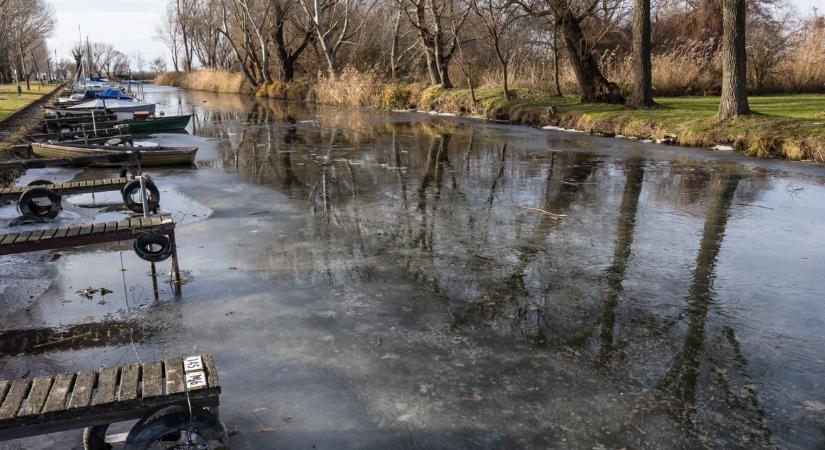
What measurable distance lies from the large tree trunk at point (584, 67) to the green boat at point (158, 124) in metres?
13.6

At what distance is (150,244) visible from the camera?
630 centimetres

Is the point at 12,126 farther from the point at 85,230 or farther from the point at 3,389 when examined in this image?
the point at 3,389

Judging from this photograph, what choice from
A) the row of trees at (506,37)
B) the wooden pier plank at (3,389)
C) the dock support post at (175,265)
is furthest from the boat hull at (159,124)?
the wooden pier plank at (3,389)

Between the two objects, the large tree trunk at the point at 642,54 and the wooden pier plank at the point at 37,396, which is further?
the large tree trunk at the point at 642,54

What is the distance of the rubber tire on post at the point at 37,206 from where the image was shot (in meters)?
8.61

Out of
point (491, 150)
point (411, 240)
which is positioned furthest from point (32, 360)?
point (491, 150)

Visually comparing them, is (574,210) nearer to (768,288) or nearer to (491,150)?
(768,288)

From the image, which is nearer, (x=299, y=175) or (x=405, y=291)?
(x=405, y=291)

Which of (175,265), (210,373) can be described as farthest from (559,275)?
(210,373)

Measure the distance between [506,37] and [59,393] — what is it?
37.7 metres

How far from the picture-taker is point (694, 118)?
55.5 feet

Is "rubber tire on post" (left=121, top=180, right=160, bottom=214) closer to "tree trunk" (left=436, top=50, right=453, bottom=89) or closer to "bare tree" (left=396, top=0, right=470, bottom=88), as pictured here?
"bare tree" (left=396, top=0, right=470, bottom=88)

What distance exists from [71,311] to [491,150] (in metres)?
11.8

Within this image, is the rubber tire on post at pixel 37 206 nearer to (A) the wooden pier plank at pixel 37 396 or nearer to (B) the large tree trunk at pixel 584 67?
(A) the wooden pier plank at pixel 37 396
